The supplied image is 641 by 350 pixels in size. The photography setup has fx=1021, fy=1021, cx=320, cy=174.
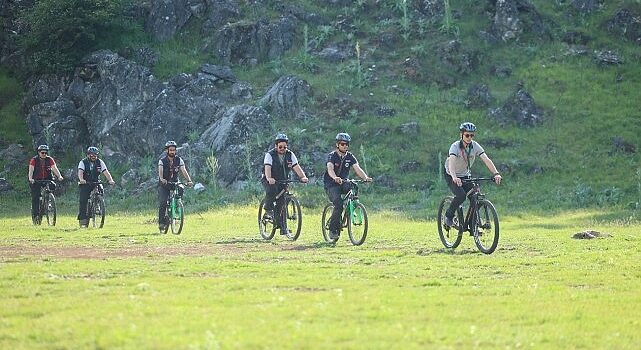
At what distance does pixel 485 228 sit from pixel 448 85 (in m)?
34.3

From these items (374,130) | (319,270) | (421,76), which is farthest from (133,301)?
(421,76)

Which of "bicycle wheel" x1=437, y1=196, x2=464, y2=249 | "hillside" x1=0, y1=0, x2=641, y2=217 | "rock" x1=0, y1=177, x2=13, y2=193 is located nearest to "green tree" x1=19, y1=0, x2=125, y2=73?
"hillside" x1=0, y1=0, x2=641, y2=217

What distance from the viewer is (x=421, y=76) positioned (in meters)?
55.5

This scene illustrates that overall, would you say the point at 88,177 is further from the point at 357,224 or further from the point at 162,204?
the point at 357,224

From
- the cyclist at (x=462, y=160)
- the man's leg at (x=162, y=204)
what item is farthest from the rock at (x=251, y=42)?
the cyclist at (x=462, y=160)

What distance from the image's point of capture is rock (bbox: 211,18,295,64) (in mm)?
58031

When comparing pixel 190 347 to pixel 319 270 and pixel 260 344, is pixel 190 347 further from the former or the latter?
pixel 319 270

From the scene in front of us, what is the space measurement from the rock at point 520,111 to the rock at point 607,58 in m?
7.23

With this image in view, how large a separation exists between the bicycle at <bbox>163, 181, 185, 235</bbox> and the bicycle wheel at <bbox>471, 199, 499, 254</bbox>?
1083cm

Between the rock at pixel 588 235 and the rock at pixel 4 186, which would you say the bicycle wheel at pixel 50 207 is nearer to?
the rock at pixel 588 235

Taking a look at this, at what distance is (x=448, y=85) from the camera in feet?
180

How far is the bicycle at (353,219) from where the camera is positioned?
79.7 feet

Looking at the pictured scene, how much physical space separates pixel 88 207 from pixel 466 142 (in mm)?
15089

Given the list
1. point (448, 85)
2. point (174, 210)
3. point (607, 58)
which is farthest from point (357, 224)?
point (607, 58)
